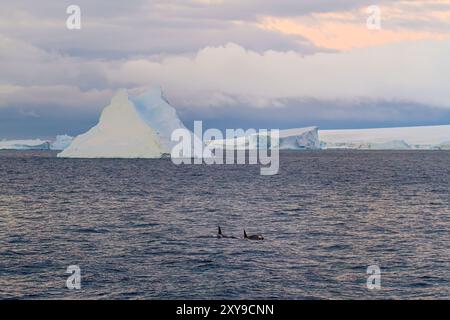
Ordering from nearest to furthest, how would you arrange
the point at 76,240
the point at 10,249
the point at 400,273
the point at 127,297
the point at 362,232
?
the point at 127,297, the point at 400,273, the point at 10,249, the point at 76,240, the point at 362,232

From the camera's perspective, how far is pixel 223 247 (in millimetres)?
41344

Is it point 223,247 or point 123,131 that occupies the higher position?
point 123,131

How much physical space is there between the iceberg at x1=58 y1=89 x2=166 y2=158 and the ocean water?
10347 centimetres

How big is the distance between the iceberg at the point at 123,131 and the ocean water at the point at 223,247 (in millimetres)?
103471

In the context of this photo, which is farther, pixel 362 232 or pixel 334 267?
pixel 362 232

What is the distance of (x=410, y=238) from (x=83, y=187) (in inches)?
2478

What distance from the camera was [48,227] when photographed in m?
50.9

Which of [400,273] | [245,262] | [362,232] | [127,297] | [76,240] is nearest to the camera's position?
[127,297]

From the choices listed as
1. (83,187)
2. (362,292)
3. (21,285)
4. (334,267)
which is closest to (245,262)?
(334,267)

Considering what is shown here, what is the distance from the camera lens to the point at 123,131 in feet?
615

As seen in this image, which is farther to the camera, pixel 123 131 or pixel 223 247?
pixel 123 131

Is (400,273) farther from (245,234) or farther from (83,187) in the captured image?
(83,187)

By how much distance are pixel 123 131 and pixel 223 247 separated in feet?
493
